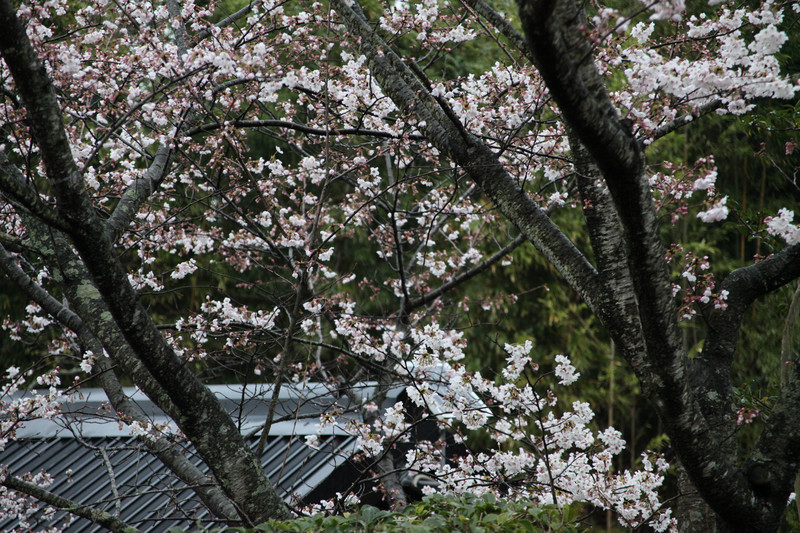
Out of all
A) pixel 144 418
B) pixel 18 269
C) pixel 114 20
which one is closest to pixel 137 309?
pixel 144 418

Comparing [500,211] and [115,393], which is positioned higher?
[115,393]

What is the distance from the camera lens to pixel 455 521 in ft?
5.02

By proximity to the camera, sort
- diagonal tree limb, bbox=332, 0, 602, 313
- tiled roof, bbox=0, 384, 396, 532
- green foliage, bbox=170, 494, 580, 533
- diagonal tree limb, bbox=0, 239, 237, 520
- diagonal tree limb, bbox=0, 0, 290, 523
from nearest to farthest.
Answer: green foliage, bbox=170, 494, 580, 533, diagonal tree limb, bbox=0, 0, 290, 523, diagonal tree limb, bbox=332, 0, 602, 313, diagonal tree limb, bbox=0, 239, 237, 520, tiled roof, bbox=0, 384, 396, 532

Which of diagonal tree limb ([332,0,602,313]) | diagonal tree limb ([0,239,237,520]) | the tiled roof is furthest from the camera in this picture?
the tiled roof

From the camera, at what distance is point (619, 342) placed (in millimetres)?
1913

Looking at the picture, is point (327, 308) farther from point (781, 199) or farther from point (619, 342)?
point (781, 199)

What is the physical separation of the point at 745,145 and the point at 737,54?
471cm

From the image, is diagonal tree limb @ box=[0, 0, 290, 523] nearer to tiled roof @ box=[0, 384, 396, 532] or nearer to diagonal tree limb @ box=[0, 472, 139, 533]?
diagonal tree limb @ box=[0, 472, 139, 533]

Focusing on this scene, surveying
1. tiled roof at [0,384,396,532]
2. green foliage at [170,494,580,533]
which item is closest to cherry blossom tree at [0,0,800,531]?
tiled roof at [0,384,396,532]

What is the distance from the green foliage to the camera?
149cm

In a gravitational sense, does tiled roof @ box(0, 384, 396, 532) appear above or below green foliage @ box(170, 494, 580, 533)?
above

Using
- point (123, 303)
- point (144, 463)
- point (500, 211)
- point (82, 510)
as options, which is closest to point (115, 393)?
point (82, 510)

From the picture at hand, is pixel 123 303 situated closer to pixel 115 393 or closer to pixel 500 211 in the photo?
pixel 500 211

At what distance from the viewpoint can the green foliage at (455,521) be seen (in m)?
1.49
